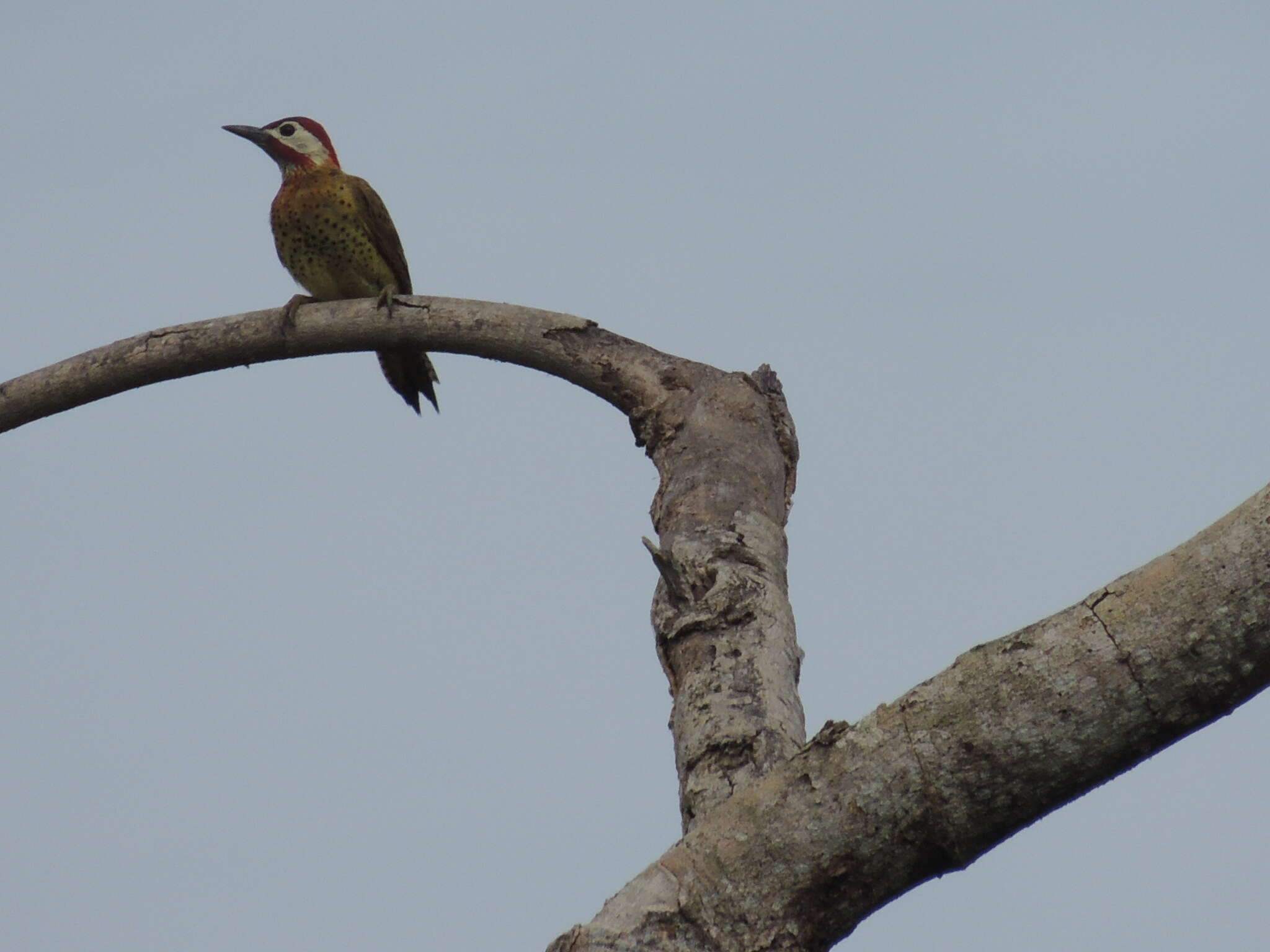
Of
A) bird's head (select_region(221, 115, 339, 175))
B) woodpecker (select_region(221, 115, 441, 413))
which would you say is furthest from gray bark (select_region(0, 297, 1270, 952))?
bird's head (select_region(221, 115, 339, 175))

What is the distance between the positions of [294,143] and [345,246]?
101 cm

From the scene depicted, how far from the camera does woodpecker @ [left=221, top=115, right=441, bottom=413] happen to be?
6516 millimetres

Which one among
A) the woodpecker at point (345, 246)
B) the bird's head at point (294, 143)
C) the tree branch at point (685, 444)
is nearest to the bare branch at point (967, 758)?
the tree branch at point (685, 444)

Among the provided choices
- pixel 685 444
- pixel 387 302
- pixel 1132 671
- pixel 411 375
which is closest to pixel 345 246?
pixel 411 375

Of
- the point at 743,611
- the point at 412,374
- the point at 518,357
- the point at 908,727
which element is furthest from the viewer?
the point at 412,374

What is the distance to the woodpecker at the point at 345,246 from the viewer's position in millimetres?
6516

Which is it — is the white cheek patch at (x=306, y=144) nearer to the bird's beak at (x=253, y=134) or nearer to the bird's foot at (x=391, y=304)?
the bird's beak at (x=253, y=134)

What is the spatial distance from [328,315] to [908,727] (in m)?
2.99

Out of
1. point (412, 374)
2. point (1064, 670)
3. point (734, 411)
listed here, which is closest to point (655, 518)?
point (734, 411)

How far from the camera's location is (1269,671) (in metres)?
1.83

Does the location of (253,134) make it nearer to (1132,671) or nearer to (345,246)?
(345,246)

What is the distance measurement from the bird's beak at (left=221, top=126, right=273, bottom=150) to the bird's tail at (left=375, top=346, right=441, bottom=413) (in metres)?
1.41

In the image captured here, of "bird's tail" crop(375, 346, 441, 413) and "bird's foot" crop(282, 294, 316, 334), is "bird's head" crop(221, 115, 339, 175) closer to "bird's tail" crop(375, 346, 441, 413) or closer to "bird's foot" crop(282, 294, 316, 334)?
"bird's tail" crop(375, 346, 441, 413)

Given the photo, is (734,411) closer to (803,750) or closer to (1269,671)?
(803,750)
